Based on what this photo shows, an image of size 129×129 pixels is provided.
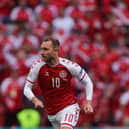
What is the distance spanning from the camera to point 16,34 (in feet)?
47.8

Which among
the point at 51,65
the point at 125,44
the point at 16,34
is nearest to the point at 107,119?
the point at 125,44

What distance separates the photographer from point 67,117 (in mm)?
8195

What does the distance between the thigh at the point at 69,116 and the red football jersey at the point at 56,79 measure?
72mm

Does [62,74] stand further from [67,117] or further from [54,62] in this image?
[67,117]

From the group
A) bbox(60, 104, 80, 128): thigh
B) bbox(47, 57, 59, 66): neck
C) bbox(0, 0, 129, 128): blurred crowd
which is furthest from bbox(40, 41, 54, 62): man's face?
bbox(0, 0, 129, 128): blurred crowd

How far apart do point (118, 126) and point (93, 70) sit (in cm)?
152

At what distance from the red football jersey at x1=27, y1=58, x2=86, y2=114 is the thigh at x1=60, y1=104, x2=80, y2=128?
0.07 meters

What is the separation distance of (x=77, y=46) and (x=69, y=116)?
239 inches

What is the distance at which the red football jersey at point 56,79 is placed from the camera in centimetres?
824

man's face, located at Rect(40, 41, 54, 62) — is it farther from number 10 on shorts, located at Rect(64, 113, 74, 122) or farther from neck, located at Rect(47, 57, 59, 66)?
number 10 on shorts, located at Rect(64, 113, 74, 122)

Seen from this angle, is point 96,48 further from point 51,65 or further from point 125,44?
point 51,65

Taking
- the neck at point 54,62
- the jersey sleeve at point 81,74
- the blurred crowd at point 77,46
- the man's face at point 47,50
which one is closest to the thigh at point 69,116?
the jersey sleeve at point 81,74

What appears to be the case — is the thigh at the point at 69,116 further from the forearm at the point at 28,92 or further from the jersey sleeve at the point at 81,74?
the forearm at the point at 28,92

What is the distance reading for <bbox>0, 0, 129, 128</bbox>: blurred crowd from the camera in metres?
13.1
